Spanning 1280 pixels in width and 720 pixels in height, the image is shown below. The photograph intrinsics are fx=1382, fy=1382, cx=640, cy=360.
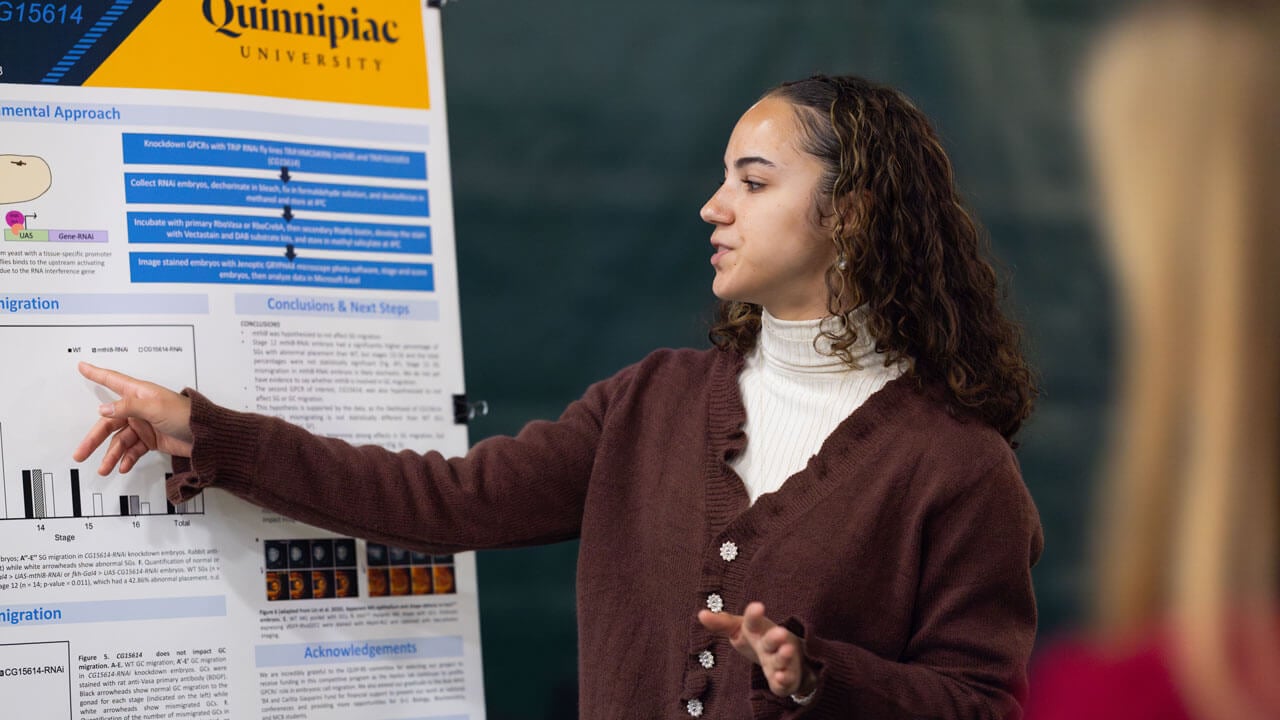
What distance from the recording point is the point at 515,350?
328cm

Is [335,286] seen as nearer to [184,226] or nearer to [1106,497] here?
[184,226]

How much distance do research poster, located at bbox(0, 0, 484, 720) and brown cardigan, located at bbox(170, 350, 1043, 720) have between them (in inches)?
5.5

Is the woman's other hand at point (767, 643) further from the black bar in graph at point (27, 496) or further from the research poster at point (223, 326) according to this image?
the black bar in graph at point (27, 496)

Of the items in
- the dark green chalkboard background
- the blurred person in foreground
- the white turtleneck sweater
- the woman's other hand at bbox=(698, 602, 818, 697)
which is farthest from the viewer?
the dark green chalkboard background

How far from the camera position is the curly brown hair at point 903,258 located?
2154 mm

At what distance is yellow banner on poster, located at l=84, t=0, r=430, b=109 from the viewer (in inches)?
85.3

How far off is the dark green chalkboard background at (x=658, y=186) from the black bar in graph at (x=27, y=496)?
1.32 m

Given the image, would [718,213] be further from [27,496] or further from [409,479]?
[27,496]

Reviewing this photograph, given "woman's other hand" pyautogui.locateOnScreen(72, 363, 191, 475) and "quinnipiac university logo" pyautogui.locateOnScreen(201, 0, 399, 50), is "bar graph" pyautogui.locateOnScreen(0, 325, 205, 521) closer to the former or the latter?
"woman's other hand" pyautogui.locateOnScreen(72, 363, 191, 475)

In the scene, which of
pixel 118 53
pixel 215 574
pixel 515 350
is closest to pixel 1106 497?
pixel 215 574

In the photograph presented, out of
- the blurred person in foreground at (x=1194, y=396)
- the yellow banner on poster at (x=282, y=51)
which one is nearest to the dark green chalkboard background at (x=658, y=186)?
the yellow banner on poster at (x=282, y=51)

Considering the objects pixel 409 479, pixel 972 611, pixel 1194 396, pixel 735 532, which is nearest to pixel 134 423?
pixel 409 479

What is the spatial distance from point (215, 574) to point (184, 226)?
0.54 metres

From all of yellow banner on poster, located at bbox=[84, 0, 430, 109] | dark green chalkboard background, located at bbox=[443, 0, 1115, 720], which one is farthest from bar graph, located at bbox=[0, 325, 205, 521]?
dark green chalkboard background, located at bbox=[443, 0, 1115, 720]
